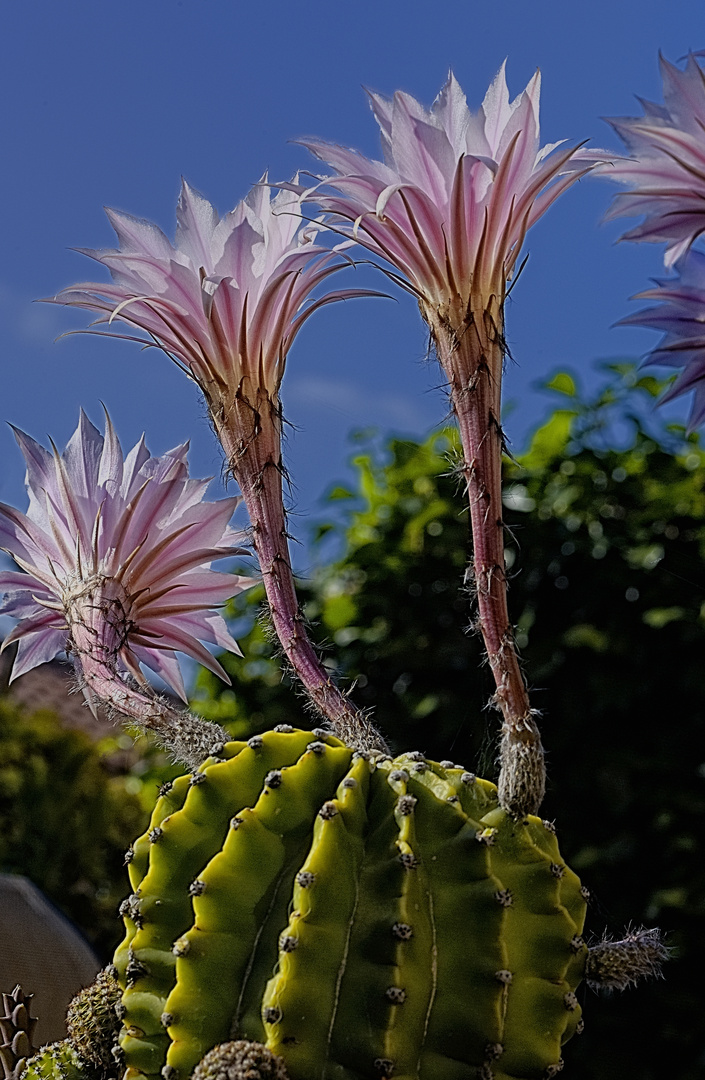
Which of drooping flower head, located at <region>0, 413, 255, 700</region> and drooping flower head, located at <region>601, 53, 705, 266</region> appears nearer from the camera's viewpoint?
drooping flower head, located at <region>601, 53, 705, 266</region>

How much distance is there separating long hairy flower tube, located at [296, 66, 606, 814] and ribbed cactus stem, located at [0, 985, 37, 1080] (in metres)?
0.48

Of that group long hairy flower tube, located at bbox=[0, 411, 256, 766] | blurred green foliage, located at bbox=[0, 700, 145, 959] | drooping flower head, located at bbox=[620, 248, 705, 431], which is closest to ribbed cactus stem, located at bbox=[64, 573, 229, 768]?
long hairy flower tube, located at bbox=[0, 411, 256, 766]

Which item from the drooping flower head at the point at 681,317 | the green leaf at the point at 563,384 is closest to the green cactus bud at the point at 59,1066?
the drooping flower head at the point at 681,317

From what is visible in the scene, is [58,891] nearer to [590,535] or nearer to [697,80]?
[590,535]

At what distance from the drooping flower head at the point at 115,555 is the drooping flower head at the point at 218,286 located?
0.10 meters

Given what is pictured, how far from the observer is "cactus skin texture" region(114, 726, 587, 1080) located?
587 mm

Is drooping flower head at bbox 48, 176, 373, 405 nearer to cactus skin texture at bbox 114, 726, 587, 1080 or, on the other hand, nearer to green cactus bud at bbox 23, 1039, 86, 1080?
cactus skin texture at bbox 114, 726, 587, 1080

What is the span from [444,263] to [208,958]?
1.52 ft

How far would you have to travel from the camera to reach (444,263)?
2.33 feet

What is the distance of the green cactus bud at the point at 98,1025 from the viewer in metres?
0.71

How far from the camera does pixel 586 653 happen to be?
1.99m

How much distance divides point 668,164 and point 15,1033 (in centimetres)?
83

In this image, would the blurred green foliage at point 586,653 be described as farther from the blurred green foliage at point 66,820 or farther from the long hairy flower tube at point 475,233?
the long hairy flower tube at point 475,233

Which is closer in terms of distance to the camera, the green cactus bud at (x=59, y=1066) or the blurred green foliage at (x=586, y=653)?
the green cactus bud at (x=59, y=1066)
